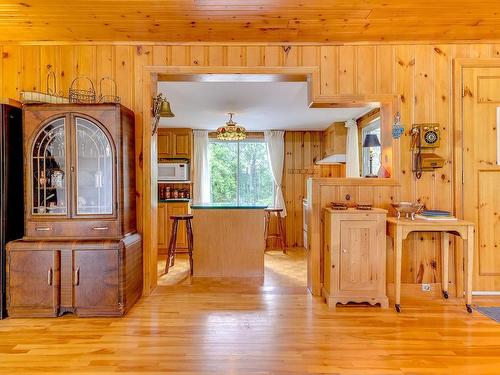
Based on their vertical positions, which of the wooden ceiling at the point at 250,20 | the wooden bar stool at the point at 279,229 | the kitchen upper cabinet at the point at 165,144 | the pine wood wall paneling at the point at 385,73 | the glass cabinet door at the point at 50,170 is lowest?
the wooden bar stool at the point at 279,229

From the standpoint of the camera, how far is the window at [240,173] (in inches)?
272

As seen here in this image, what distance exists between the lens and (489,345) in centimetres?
223

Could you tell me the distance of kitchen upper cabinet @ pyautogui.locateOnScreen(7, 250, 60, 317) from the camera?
262 cm

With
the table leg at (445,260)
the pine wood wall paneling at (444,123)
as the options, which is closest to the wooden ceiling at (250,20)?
the pine wood wall paneling at (444,123)

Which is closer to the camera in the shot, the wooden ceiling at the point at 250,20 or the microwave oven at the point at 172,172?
the wooden ceiling at the point at 250,20

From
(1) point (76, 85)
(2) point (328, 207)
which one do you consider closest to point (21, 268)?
(1) point (76, 85)

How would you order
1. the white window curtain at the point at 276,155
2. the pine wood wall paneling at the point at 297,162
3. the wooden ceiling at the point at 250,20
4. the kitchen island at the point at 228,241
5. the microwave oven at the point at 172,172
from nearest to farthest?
the wooden ceiling at the point at 250,20
the kitchen island at the point at 228,241
the microwave oven at the point at 172,172
the white window curtain at the point at 276,155
the pine wood wall paneling at the point at 297,162

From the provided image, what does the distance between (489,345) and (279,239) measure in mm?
4255

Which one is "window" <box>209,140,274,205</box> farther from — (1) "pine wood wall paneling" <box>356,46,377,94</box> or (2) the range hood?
(1) "pine wood wall paneling" <box>356,46,377,94</box>

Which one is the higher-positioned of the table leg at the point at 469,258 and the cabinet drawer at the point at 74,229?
the cabinet drawer at the point at 74,229

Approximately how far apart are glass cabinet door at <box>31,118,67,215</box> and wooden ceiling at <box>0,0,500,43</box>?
866mm

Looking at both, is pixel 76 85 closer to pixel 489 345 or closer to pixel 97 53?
pixel 97 53

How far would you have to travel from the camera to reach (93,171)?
111 inches

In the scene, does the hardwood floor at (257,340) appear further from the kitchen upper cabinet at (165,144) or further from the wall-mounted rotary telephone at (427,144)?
the kitchen upper cabinet at (165,144)
